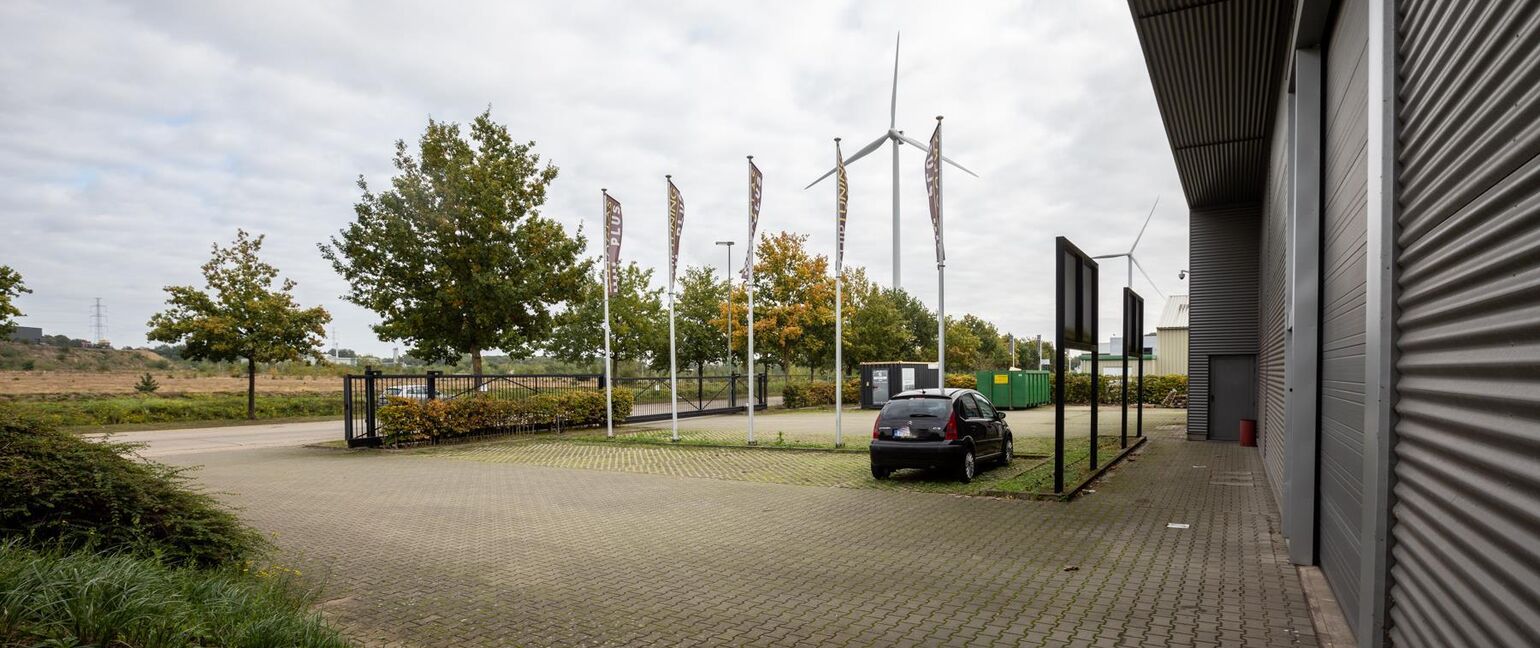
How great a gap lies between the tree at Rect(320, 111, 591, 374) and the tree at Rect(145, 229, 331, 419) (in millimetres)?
8128

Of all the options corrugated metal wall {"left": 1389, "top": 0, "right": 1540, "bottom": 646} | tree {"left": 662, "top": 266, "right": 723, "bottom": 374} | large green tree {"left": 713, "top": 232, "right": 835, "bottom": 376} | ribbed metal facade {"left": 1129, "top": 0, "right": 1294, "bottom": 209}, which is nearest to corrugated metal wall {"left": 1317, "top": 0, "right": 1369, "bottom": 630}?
corrugated metal wall {"left": 1389, "top": 0, "right": 1540, "bottom": 646}

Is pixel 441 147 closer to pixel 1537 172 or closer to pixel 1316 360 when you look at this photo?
pixel 1316 360

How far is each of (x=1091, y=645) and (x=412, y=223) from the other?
22.3 metres

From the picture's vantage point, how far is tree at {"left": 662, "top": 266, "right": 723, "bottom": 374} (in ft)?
142

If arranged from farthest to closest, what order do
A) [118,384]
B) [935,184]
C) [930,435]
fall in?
[118,384], [935,184], [930,435]

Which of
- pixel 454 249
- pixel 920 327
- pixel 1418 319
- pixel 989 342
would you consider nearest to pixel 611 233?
pixel 454 249

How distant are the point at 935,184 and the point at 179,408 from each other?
29577mm

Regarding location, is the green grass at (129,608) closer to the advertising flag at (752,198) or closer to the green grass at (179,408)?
the advertising flag at (752,198)

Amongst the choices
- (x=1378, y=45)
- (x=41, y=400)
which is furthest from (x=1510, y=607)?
(x=41, y=400)

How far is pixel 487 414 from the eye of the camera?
69.9ft

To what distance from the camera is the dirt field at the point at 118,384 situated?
32.9 m

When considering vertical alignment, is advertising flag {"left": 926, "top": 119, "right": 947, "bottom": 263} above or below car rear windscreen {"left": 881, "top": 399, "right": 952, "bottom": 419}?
above

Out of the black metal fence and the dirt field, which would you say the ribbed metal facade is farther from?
the dirt field

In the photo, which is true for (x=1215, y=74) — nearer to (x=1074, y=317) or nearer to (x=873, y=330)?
(x=1074, y=317)
